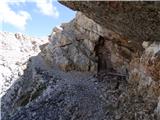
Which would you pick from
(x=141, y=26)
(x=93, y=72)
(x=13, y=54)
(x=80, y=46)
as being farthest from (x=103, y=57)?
(x=13, y=54)

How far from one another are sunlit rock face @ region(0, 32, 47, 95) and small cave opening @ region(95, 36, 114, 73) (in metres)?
11.2

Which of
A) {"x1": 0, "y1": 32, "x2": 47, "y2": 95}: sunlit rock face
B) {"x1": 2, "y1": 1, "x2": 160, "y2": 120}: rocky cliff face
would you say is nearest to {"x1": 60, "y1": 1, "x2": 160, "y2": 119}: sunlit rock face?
{"x1": 2, "y1": 1, "x2": 160, "y2": 120}: rocky cliff face

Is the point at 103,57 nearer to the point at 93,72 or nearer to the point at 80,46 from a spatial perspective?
the point at 93,72

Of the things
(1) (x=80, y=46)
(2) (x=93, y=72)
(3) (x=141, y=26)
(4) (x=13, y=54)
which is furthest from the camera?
(4) (x=13, y=54)

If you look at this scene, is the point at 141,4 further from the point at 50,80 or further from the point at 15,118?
the point at 50,80

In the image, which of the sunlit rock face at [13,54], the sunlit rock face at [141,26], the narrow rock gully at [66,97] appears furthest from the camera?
the sunlit rock face at [13,54]

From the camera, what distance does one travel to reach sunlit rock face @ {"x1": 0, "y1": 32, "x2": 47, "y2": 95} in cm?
4441

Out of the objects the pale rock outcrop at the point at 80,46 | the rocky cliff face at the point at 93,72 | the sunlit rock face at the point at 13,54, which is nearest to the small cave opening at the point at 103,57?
the rocky cliff face at the point at 93,72

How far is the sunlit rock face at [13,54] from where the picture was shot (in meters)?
44.4

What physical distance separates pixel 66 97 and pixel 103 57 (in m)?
10.5

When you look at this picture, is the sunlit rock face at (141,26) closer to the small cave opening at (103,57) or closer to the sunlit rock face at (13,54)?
the small cave opening at (103,57)

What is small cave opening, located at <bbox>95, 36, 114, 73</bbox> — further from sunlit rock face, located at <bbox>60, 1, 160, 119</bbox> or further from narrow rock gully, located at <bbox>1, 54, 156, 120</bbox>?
sunlit rock face, located at <bbox>60, 1, 160, 119</bbox>

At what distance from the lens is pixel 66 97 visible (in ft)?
100

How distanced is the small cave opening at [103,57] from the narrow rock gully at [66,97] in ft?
4.45
